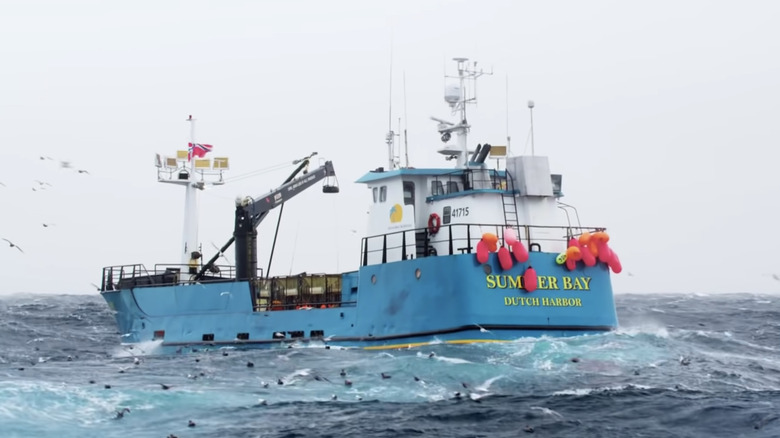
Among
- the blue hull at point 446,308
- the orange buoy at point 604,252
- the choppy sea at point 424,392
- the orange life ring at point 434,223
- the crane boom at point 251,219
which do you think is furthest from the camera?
the crane boom at point 251,219

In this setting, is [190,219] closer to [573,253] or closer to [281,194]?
[281,194]

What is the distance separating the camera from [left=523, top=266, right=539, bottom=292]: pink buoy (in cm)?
2527

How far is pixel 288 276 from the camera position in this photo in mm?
32562

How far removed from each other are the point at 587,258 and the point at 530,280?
188 centimetres

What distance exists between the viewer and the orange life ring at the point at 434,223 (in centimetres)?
2734

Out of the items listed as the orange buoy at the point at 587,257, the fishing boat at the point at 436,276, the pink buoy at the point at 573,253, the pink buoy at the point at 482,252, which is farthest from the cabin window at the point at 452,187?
the orange buoy at the point at 587,257

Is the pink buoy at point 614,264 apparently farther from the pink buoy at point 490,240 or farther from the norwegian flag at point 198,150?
the norwegian flag at point 198,150

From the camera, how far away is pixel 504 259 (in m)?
25.1

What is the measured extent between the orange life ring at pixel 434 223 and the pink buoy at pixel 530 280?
3041 millimetres

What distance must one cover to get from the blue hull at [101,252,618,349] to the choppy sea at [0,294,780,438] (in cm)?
57

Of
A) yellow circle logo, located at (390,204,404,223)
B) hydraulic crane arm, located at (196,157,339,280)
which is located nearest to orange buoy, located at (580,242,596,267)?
yellow circle logo, located at (390,204,404,223)

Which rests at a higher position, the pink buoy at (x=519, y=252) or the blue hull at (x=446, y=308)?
the pink buoy at (x=519, y=252)

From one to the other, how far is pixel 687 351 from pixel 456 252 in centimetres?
646

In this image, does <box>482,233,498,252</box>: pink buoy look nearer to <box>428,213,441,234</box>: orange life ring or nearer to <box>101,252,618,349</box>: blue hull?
<box>101,252,618,349</box>: blue hull
